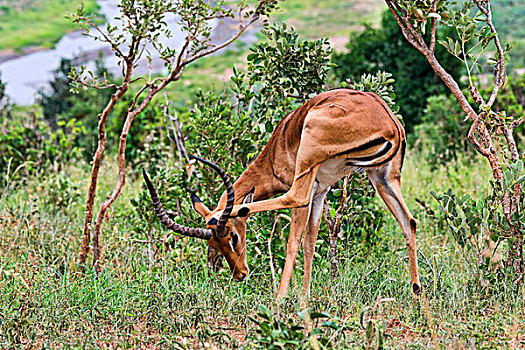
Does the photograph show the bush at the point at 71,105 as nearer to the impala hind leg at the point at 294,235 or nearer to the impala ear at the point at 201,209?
the impala ear at the point at 201,209

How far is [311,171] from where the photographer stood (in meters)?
4.00

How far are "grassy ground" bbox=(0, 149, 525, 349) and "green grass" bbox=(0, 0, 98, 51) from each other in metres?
17.1

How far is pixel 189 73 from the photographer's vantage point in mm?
19500

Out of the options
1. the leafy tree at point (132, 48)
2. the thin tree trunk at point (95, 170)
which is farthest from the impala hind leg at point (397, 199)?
the thin tree trunk at point (95, 170)

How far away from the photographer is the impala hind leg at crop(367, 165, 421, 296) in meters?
4.12

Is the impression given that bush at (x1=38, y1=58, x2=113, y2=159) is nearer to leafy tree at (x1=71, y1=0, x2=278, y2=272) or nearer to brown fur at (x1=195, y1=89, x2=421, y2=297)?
leafy tree at (x1=71, y1=0, x2=278, y2=272)

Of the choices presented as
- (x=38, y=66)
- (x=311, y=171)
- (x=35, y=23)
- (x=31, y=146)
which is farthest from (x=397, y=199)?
(x=35, y=23)

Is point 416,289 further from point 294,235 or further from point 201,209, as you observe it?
point 201,209

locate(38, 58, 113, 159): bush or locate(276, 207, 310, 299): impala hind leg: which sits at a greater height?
locate(276, 207, 310, 299): impala hind leg

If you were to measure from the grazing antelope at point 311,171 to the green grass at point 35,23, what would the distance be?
1771 cm

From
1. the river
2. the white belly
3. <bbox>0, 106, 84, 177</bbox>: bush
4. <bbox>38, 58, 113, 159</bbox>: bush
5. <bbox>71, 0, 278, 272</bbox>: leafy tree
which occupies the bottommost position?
the river

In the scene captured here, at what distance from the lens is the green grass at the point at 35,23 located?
21.3 m

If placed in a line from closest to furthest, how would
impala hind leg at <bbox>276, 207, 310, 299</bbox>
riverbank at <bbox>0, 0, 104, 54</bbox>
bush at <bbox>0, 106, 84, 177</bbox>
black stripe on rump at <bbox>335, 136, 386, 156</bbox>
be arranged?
black stripe on rump at <bbox>335, 136, 386, 156</bbox> < impala hind leg at <bbox>276, 207, 310, 299</bbox> < bush at <bbox>0, 106, 84, 177</bbox> < riverbank at <bbox>0, 0, 104, 54</bbox>

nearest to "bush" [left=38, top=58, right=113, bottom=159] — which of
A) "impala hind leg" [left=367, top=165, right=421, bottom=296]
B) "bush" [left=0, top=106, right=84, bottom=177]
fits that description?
"bush" [left=0, top=106, right=84, bottom=177]
